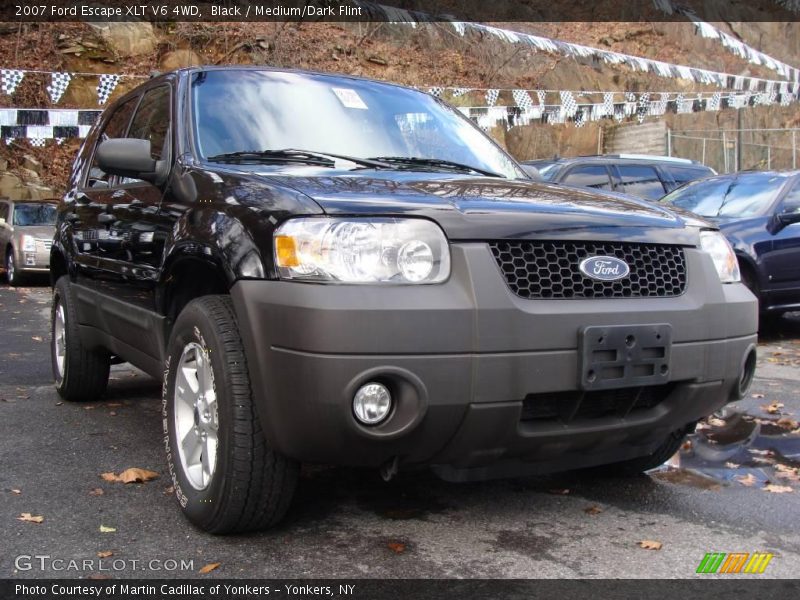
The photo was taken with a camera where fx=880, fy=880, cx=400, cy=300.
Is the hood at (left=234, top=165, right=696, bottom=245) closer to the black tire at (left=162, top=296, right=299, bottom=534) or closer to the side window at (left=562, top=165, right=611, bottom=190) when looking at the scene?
the black tire at (left=162, top=296, right=299, bottom=534)

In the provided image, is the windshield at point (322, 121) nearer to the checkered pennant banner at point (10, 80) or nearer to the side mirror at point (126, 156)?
the side mirror at point (126, 156)

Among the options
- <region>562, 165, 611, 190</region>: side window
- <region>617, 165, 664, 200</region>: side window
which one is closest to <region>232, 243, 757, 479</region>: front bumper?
<region>562, 165, 611, 190</region>: side window

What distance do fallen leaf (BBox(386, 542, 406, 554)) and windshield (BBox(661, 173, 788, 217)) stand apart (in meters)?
6.34

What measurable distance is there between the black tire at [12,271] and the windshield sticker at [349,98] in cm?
1231

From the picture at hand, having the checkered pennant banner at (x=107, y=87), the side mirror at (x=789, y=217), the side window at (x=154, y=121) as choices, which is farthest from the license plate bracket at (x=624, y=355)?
the checkered pennant banner at (x=107, y=87)


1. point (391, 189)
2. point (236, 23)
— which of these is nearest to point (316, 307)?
point (391, 189)

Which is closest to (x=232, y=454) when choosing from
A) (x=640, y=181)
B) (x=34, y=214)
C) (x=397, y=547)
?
(x=397, y=547)

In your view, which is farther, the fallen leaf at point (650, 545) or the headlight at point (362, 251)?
the fallen leaf at point (650, 545)

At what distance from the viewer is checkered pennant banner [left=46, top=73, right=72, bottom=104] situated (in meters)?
20.6

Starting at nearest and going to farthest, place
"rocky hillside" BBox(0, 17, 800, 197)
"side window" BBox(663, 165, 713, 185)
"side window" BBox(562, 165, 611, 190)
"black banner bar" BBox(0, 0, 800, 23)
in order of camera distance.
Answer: "side window" BBox(562, 165, 611, 190) < "side window" BBox(663, 165, 713, 185) < "rocky hillside" BBox(0, 17, 800, 197) < "black banner bar" BBox(0, 0, 800, 23)

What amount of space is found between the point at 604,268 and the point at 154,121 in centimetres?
256

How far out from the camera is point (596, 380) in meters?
2.98

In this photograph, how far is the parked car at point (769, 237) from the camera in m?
8.21

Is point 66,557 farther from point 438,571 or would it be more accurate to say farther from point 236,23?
point 236,23
